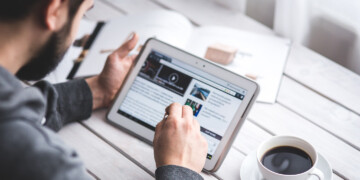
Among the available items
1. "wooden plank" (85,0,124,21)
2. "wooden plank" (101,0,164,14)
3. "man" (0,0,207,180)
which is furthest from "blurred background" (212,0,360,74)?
"man" (0,0,207,180)

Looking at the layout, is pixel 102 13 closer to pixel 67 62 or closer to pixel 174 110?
pixel 67 62

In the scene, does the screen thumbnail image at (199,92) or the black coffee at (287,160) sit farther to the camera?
the screen thumbnail image at (199,92)

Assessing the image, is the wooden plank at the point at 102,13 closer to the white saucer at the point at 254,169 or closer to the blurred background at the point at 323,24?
the blurred background at the point at 323,24

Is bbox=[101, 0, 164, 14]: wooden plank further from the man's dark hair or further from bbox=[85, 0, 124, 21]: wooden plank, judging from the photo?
the man's dark hair

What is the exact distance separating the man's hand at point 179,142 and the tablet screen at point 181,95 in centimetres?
5

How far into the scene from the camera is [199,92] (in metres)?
0.91

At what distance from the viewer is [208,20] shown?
4.14ft

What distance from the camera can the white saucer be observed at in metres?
0.83

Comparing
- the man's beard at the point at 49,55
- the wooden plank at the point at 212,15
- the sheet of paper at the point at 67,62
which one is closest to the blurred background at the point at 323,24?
the wooden plank at the point at 212,15

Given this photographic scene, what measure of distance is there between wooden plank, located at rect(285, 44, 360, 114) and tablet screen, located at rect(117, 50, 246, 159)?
0.26 meters

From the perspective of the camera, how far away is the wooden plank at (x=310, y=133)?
887 millimetres

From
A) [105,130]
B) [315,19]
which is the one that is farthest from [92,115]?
[315,19]

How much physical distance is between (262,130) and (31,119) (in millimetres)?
529

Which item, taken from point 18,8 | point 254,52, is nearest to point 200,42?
point 254,52
